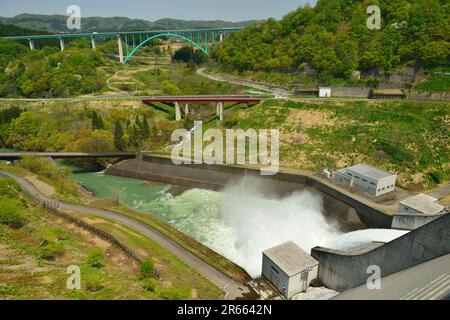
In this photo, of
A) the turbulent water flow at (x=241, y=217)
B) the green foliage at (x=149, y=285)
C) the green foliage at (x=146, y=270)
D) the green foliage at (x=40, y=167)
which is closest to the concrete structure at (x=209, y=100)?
the turbulent water flow at (x=241, y=217)

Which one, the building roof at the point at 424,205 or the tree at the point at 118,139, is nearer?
the building roof at the point at 424,205

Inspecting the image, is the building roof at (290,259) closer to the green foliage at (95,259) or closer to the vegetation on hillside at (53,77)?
the green foliage at (95,259)

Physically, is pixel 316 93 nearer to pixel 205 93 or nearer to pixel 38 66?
pixel 205 93

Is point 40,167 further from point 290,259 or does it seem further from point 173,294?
point 290,259

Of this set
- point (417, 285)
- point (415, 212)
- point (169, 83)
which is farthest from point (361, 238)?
point (169, 83)

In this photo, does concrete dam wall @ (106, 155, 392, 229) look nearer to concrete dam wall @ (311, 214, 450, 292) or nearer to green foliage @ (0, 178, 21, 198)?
concrete dam wall @ (311, 214, 450, 292)

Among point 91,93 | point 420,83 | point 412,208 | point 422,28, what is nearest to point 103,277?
point 412,208
